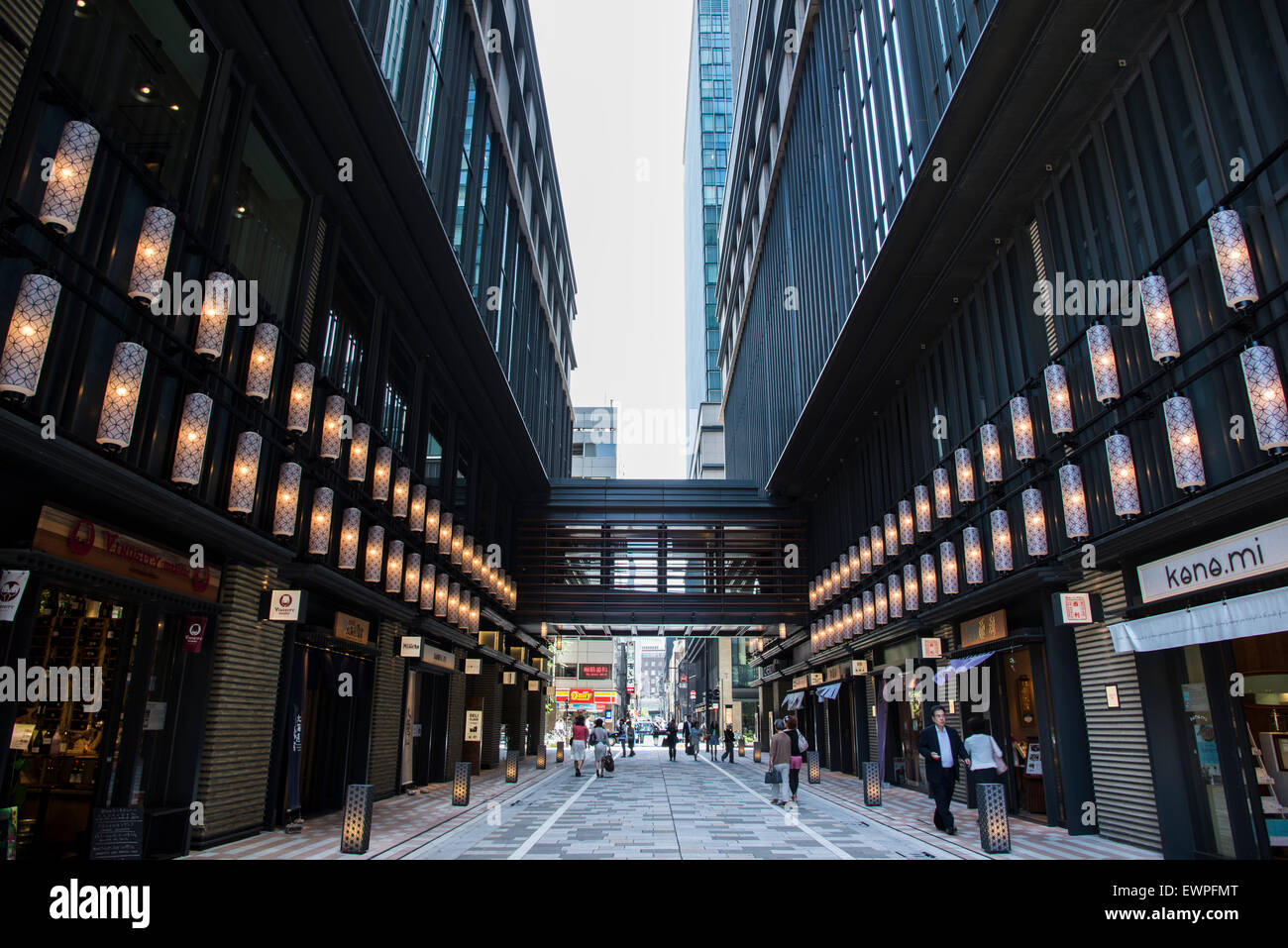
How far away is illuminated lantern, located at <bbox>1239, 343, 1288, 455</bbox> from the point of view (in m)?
6.85

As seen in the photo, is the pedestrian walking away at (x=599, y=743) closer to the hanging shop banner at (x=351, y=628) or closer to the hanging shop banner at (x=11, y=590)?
the hanging shop banner at (x=351, y=628)

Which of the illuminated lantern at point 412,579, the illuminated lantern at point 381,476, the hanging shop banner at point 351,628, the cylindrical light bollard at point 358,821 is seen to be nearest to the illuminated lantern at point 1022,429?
the cylindrical light bollard at point 358,821

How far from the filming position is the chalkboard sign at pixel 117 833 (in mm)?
6961

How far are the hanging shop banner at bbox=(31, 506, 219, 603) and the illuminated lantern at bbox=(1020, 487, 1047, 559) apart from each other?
39.3ft

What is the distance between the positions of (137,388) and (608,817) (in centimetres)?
1000

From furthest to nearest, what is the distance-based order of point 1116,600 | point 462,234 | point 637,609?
point 637,609 < point 462,234 < point 1116,600

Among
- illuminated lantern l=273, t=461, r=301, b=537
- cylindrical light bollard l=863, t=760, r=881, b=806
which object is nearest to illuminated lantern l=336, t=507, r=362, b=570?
illuminated lantern l=273, t=461, r=301, b=537

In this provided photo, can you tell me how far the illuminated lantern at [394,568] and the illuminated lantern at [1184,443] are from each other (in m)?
13.3

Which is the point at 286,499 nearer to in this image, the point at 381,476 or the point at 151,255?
the point at 381,476

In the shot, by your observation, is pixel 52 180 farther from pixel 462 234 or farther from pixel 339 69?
pixel 462 234

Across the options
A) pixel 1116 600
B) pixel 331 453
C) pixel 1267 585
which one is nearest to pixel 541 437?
pixel 331 453

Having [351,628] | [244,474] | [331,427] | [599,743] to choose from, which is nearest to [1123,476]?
[244,474]

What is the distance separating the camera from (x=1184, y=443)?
8.18m
